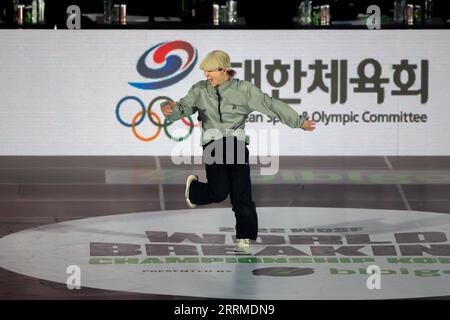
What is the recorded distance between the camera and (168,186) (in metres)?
14.9

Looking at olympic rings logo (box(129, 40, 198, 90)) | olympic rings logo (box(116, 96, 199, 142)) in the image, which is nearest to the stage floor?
olympic rings logo (box(116, 96, 199, 142))

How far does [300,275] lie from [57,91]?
7.39 m

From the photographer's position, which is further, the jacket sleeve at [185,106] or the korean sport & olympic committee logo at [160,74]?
the korean sport & olympic committee logo at [160,74]

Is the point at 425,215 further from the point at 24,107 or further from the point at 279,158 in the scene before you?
the point at 24,107

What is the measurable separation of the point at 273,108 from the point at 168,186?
4.11 m

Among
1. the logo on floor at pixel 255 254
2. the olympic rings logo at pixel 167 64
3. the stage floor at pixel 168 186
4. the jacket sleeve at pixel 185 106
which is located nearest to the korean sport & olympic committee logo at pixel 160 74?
the olympic rings logo at pixel 167 64

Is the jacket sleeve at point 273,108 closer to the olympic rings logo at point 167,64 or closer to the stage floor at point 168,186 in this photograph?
the stage floor at point 168,186

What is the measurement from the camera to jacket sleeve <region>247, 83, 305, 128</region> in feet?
35.8

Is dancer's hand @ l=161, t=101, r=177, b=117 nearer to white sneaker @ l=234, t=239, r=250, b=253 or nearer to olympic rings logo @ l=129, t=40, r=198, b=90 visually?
white sneaker @ l=234, t=239, r=250, b=253

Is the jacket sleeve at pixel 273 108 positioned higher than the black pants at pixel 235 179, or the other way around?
the jacket sleeve at pixel 273 108

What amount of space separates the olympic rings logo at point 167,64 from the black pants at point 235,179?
19.3 feet

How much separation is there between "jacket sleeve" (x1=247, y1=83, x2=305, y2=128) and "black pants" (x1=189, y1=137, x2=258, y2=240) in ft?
1.13

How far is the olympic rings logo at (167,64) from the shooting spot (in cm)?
1680

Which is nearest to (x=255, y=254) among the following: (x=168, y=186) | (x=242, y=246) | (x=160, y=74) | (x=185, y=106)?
(x=242, y=246)
